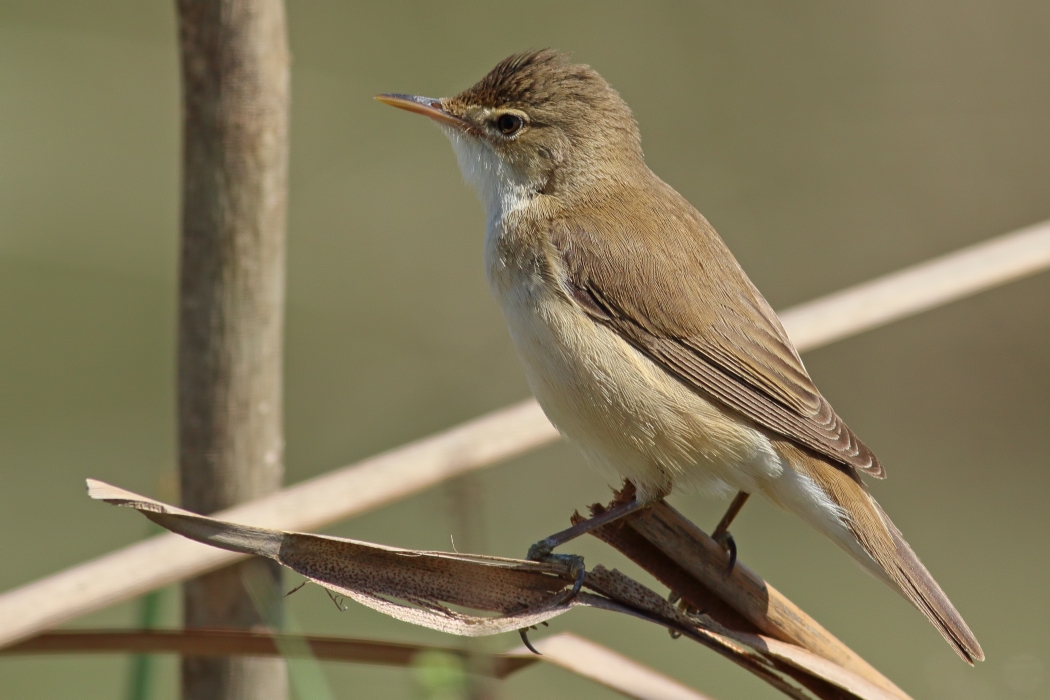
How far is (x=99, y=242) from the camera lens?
5301 mm

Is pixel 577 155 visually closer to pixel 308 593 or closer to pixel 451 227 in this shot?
pixel 308 593

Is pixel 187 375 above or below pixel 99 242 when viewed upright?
below

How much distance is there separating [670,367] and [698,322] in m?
0.12

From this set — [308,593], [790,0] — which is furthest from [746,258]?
[308,593]

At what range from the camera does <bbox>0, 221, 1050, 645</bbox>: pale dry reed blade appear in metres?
1.92

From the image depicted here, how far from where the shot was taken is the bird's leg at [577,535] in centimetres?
195

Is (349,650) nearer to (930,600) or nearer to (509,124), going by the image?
(930,600)

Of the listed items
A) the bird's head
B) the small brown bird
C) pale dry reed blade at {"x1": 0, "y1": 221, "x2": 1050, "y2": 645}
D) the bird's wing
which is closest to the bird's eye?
the bird's head

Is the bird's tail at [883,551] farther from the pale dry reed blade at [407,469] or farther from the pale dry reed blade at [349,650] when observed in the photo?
the pale dry reed blade at [349,650]

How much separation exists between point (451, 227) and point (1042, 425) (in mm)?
3231

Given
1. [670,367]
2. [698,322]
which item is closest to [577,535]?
[670,367]

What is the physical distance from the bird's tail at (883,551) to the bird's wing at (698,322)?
5 centimetres

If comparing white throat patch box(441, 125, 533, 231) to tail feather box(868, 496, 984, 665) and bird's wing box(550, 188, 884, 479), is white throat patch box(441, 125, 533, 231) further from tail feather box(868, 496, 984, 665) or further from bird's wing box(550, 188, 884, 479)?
tail feather box(868, 496, 984, 665)

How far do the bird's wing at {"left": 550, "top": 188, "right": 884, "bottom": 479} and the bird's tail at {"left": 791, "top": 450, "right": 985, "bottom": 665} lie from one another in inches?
1.8
